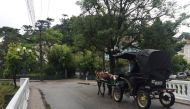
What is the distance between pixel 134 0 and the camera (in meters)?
35.1

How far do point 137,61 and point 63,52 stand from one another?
47.4 m

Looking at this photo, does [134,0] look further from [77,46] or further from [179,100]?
[179,100]

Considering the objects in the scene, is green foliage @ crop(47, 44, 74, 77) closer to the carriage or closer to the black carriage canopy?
the carriage

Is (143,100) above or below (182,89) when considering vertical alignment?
below

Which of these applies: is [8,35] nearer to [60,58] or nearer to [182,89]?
[60,58]

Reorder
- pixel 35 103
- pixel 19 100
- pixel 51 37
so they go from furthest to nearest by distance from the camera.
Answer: pixel 51 37
pixel 35 103
pixel 19 100

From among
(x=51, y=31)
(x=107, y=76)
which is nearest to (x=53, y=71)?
(x=51, y=31)

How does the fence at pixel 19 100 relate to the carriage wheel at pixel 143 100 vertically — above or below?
above

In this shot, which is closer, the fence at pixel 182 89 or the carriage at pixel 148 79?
the carriage at pixel 148 79

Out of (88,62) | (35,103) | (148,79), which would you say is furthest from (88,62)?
(148,79)

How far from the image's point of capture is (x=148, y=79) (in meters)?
17.4

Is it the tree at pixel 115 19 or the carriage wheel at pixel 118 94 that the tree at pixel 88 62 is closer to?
the tree at pixel 115 19

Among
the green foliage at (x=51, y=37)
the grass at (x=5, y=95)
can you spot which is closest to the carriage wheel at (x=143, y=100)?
the grass at (x=5, y=95)

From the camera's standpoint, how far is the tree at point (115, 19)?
1165 inches
